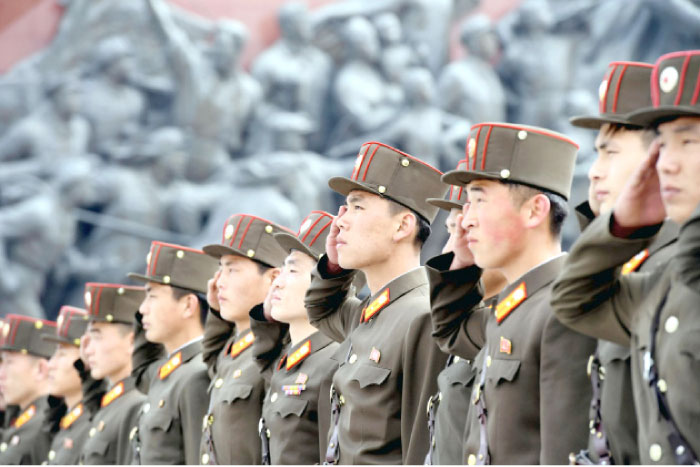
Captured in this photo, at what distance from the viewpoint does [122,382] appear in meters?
6.38

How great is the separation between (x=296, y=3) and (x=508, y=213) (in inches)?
481

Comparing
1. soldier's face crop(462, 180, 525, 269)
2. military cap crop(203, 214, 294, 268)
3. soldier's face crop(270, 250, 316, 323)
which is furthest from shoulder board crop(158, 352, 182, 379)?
soldier's face crop(462, 180, 525, 269)

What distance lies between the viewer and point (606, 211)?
2.95 m

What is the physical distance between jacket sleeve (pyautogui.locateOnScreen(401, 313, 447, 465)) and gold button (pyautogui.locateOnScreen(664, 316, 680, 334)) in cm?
134

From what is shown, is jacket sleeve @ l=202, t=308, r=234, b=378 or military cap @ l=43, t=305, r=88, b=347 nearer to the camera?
jacket sleeve @ l=202, t=308, r=234, b=378

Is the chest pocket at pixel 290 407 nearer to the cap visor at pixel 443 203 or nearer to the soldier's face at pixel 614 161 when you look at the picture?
the cap visor at pixel 443 203

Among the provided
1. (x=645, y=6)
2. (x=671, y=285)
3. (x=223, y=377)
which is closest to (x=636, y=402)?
(x=671, y=285)

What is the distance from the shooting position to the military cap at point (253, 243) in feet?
17.1

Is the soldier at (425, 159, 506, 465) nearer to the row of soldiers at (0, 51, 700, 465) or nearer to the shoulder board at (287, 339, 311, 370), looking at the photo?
the row of soldiers at (0, 51, 700, 465)

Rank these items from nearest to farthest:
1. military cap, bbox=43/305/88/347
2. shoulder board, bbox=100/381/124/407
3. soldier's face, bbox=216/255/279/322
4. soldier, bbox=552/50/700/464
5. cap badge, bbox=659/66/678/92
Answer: soldier, bbox=552/50/700/464 < cap badge, bbox=659/66/678/92 < soldier's face, bbox=216/255/279/322 < shoulder board, bbox=100/381/124/407 < military cap, bbox=43/305/88/347

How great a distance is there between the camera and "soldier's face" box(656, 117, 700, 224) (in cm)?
261

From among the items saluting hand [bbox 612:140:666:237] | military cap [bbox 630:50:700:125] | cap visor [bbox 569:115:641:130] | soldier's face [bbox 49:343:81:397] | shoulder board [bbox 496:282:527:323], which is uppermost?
military cap [bbox 630:50:700:125]

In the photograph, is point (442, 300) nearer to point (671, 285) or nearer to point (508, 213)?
point (508, 213)

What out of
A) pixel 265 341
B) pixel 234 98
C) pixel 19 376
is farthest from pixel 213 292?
pixel 234 98
